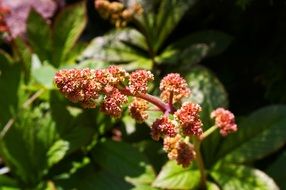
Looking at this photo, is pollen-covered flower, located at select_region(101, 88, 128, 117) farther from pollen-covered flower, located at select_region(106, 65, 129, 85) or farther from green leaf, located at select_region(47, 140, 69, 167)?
green leaf, located at select_region(47, 140, 69, 167)

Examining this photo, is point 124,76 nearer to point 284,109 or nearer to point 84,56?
point 284,109

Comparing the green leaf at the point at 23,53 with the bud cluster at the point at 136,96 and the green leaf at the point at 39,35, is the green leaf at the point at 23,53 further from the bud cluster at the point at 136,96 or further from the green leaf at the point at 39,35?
the bud cluster at the point at 136,96

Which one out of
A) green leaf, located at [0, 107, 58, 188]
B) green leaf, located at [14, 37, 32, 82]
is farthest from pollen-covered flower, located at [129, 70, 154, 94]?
green leaf, located at [14, 37, 32, 82]

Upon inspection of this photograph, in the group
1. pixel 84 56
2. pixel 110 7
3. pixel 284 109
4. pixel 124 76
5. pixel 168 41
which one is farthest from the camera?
pixel 168 41

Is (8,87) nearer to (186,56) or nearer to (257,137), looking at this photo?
(186,56)

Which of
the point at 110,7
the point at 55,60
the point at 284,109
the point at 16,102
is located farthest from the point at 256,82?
the point at 16,102

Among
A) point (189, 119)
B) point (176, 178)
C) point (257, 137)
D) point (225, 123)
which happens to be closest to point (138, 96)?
point (189, 119)
